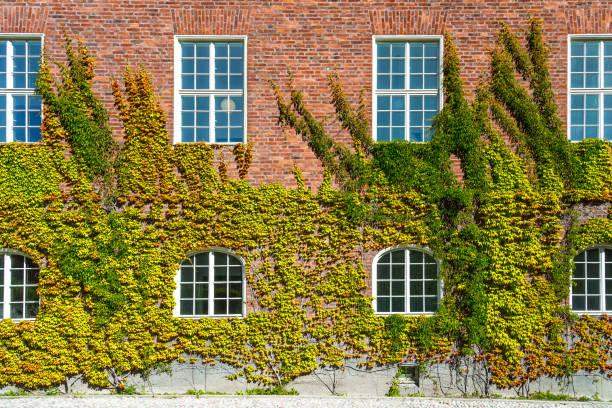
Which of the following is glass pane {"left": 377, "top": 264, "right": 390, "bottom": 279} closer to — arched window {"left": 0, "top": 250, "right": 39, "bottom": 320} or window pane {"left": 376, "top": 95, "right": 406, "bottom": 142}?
window pane {"left": 376, "top": 95, "right": 406, "bottom": 142}

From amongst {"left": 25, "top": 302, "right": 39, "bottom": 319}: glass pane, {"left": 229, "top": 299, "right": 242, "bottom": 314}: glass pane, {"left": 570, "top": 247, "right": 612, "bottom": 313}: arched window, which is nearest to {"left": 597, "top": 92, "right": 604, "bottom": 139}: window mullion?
{"left": 570, "top": 247, "right": 612, "bottom": 313}: arched window

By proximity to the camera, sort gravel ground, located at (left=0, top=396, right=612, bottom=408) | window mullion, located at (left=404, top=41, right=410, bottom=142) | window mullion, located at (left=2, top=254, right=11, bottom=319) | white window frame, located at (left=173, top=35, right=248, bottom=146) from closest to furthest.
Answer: gravel ground, located at (left=0, top=396, right=612, bottom=408)
window mullion, located at (left=2, top=254, right=11, bottom=319)
white window frame, located at (left=173, top=35, right=248, bottom=146)
window mullion, located at (left=404, top=41, right=410, bottom=142)

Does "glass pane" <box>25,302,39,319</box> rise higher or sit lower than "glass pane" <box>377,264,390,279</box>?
lower

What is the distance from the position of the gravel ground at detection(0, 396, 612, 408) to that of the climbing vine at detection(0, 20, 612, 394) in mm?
532

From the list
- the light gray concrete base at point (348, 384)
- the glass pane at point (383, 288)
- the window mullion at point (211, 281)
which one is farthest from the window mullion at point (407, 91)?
the light gray concrete base at point (348, 384)

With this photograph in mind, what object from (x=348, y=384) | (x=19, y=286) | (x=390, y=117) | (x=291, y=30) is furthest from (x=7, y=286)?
(x=390, y=117)

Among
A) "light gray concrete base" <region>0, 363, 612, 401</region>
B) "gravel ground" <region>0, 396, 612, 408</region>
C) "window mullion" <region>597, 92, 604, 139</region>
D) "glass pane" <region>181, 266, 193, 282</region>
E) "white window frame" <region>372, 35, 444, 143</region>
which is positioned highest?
"white window frame" <region>372, 35, 444, 143</region>

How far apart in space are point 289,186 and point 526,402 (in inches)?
233

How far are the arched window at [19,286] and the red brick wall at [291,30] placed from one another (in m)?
3.76

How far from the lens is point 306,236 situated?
12188 millimetres

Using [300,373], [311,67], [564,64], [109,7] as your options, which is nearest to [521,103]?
[564,64]

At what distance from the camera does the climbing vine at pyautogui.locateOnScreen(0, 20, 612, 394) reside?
12.0 metres

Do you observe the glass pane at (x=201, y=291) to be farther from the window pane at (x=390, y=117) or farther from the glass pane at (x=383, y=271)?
the window pane at (x=390, y=117)

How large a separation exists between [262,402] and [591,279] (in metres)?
6.78
